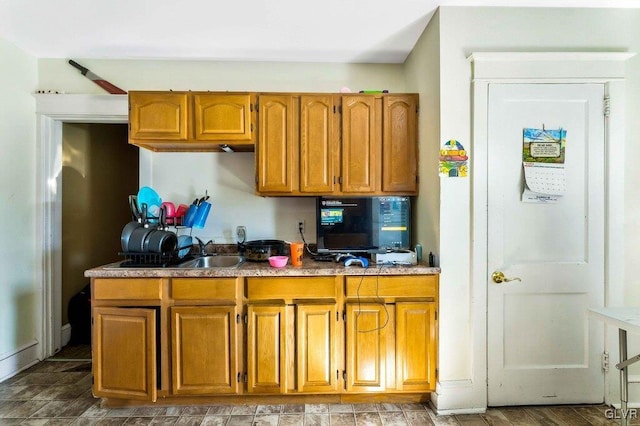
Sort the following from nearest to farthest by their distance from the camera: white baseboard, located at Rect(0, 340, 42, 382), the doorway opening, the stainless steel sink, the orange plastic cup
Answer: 1. the orange plastic cup
2. white baseboard, located at Rect(0, 340, 42, 382)
3. the stainless steel sink
4. the doorway opening

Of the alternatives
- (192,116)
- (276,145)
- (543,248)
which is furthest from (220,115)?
(543,248)

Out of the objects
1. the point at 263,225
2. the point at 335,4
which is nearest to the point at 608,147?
the point at 335,4

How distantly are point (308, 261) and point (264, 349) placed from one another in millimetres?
657

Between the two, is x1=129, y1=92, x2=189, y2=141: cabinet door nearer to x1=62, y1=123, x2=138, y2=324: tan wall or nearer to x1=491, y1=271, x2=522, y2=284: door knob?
x1=62, y1=123, x2=138, y2=324: tan wall

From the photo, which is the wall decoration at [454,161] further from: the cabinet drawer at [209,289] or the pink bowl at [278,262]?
the cabinet drawer at [209,289]

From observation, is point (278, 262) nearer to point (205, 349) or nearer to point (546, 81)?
point (205, 349)

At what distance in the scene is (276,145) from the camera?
7.70ft

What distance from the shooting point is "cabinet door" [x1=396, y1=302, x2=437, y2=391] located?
2.02m

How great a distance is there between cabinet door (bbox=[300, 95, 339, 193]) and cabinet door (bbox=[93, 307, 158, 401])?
4.53ft

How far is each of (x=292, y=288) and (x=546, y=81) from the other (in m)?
2.08

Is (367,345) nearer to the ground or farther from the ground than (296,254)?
nearer to the ground

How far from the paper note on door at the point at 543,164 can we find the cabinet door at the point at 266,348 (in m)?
1.77

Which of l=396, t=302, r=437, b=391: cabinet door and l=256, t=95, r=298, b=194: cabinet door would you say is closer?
l=396, t=302, r=437, b=391: cabinet door
